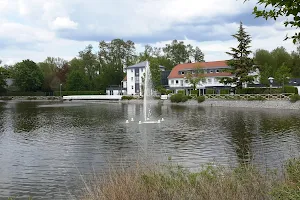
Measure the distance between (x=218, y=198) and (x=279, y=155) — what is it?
29.2 ft

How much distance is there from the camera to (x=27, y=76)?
308ft

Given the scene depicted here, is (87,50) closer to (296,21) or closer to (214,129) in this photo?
(214,129)

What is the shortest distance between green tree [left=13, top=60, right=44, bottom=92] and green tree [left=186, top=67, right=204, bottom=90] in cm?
4978

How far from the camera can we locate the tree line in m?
93.6

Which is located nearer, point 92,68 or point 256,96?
point 256,96

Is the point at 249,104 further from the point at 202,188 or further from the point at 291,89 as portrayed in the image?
the point at 202,188

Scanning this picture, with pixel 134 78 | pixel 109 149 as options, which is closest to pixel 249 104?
pixel 109 149

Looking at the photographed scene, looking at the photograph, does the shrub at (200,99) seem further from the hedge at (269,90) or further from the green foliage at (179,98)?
the hedge at (269,90)

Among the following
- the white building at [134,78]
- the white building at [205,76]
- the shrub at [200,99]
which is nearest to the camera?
the shrub at [200,99]

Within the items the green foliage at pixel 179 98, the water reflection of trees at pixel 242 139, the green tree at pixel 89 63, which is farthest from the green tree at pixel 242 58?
the green tree at pixel 89 63

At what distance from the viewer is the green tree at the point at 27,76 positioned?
93.5 m

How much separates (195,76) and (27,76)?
171 feet

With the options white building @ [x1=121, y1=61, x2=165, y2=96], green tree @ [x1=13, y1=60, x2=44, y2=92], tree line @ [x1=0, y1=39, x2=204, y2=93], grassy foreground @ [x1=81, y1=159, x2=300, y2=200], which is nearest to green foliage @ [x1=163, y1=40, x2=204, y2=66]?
tree line @ [x1=0, y1=39, x2=204, y2=93]

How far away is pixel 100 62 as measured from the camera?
101688 mm
